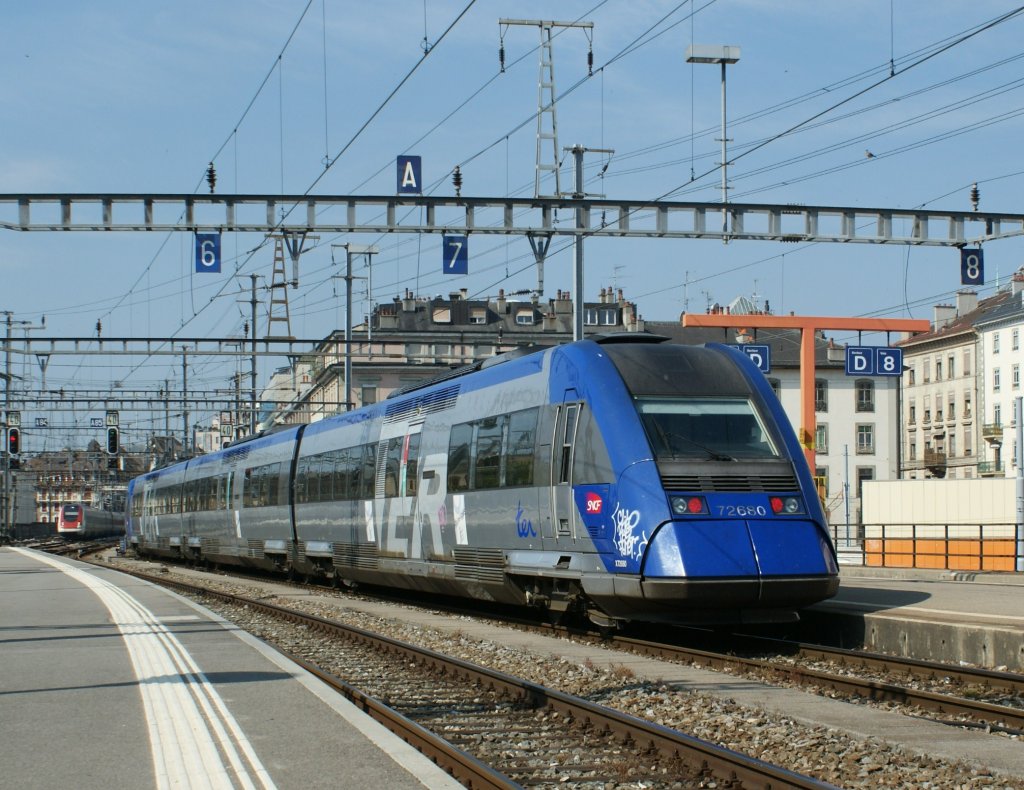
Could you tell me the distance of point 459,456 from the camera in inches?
707

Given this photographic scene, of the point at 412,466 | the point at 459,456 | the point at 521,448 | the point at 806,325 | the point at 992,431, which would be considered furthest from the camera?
the point at 992,431

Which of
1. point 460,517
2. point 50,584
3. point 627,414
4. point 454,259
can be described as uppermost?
point 454,259

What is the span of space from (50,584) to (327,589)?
A: 5984mm

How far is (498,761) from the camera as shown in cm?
809

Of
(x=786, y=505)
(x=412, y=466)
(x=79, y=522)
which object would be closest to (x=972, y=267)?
(x=412, y=466)

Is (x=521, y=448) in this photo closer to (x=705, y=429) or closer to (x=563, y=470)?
(x=563, y=470)

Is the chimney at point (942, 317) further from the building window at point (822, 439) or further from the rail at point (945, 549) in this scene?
the rail at point (945, 549)

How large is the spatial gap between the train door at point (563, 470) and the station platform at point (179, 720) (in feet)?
11.0

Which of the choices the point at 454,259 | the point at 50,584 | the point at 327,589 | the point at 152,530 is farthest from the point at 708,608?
the point at 152,530

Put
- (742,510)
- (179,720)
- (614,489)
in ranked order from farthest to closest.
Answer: (614,489) → (742,510) → (179,720)

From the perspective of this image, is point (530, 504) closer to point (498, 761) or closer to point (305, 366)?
point (498, 761)

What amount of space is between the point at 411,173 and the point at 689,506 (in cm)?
1176

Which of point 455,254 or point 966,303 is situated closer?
point 455,254

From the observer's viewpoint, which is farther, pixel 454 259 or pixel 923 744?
pixel 454 259
